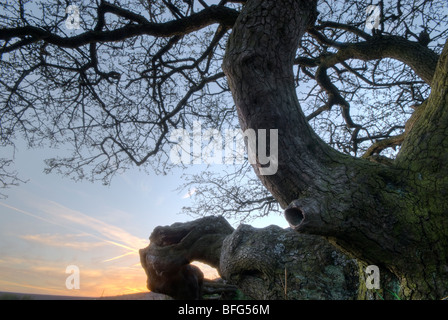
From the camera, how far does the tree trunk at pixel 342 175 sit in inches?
79.5

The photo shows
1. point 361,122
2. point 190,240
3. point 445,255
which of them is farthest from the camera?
point 361,122

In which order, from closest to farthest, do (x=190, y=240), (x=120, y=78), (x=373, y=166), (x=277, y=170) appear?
1. (x=277, y=170)
2. (x=373, y=166)
3. (x=190, y=240)
4. (x=120, y=78)

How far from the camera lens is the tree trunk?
202 cm

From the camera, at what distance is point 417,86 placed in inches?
213

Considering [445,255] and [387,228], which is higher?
[387,228]

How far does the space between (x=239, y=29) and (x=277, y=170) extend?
120cm

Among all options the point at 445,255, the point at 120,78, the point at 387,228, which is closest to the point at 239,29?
the point at 387,228

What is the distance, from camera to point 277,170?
217 cm

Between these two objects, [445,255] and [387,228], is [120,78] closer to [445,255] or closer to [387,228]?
[387,228]

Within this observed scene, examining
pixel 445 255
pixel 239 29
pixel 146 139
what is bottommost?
pixel 445 255

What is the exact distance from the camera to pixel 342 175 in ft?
7.18

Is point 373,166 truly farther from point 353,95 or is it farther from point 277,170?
point 353,95
